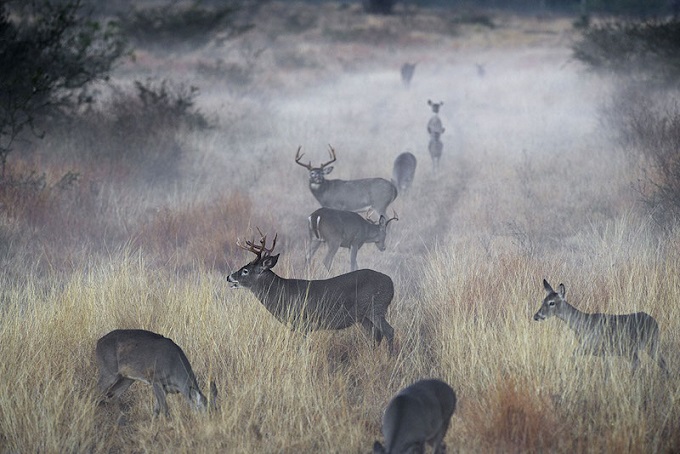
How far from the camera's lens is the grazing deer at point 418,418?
479 cm

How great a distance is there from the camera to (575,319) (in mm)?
6879

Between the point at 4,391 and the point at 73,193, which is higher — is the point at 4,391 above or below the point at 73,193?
above

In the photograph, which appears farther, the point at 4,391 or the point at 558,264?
the point at 558,264

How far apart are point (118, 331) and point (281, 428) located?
136 cm

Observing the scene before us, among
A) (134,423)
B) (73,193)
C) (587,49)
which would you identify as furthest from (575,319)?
(587,49)

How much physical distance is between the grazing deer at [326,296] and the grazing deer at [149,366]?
1435 millimetres

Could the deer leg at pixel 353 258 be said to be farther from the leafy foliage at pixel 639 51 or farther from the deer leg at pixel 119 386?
the leafy foliage at pixel 639 51

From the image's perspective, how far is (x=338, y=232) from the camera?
10602mm

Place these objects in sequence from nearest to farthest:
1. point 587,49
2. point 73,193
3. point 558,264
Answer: point 558,264 → point 73,193 → point 587,49

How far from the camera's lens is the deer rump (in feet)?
23.9

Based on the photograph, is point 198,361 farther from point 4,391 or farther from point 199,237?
point 199,237

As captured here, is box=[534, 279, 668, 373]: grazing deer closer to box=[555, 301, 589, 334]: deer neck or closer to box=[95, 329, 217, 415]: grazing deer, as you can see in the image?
box=[555, 301, 589, 334]: deer neck

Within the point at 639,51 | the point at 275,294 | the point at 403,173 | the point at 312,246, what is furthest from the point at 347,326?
the point at 639,51

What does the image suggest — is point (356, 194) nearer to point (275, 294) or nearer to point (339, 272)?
point (339, 272)
